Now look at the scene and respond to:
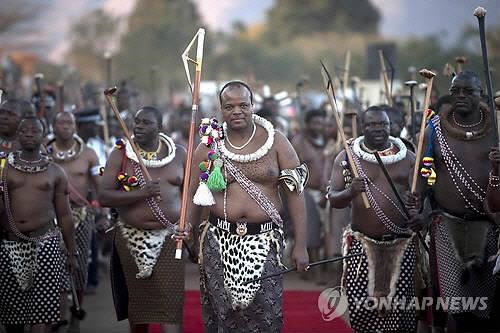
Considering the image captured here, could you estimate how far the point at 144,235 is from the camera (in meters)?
9.60

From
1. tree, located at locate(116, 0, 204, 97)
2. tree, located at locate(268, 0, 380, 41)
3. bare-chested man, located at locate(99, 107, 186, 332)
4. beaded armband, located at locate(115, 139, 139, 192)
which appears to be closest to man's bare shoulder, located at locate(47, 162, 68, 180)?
bare-chested man, located at locate(99, 107, 186, 332)

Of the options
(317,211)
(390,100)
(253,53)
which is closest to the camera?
(390,100)

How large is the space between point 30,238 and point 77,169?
2594mm

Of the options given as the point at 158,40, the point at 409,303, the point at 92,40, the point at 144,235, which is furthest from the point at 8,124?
the point at 92,40

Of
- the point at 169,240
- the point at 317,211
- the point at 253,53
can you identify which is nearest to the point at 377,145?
→ the point at 169,240

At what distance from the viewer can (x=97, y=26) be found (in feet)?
177

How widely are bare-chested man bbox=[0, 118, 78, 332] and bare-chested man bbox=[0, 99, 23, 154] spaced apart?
38.3 inches

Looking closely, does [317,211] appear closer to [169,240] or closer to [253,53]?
[169,240]

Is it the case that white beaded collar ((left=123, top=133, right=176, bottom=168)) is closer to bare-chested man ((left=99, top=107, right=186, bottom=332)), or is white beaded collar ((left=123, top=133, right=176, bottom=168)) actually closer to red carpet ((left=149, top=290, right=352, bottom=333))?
bare-chested man ((left=99, top=107, right=186, bottom=332))

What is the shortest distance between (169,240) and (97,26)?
45418 millimetres

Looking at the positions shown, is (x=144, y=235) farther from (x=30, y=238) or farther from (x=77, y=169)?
(x=77, y=169)

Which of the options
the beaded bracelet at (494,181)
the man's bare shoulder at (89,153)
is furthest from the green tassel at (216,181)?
the man's bare shoulder at (89,153)

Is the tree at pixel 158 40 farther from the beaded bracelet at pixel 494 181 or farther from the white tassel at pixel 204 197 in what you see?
the white tassel at pixel 204 197

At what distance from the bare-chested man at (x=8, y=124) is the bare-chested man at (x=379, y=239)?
336 cm
